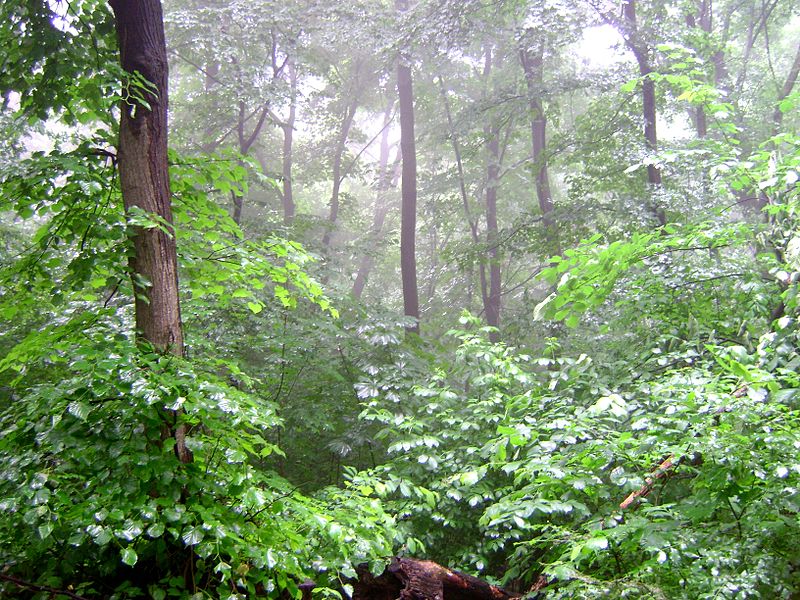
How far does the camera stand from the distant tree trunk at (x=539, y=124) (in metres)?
9.77

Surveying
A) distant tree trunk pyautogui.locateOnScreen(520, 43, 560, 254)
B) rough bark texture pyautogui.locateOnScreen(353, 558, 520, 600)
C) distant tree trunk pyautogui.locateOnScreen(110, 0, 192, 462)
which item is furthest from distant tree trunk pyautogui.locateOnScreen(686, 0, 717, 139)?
distant tree trunk pyautogui.locateOnScreen(110, 0, 192, 462)

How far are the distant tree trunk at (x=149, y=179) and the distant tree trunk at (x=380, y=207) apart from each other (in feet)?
32.0

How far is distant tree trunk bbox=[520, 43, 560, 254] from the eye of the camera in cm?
977

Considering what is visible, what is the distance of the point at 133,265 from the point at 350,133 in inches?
599

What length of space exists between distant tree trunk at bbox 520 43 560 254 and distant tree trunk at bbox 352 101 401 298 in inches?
155

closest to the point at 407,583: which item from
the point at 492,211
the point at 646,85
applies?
the point at 646,85

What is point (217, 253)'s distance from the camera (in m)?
3.80

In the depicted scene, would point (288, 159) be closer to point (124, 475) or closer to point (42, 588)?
point (124, 475)

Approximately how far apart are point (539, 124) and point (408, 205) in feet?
11.5

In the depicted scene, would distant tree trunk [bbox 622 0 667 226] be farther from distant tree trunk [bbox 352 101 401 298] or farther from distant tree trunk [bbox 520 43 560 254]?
distant tree trunk [bbox 352 101 401 298]

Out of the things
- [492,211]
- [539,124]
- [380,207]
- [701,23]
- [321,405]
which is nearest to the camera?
[321,405]

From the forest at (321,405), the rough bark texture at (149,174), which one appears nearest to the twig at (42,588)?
the forest at (321,405)

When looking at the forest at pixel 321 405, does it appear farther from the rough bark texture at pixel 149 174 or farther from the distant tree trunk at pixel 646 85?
the distant tree trunk at pixel 646 85

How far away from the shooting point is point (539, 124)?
40.8 feet
